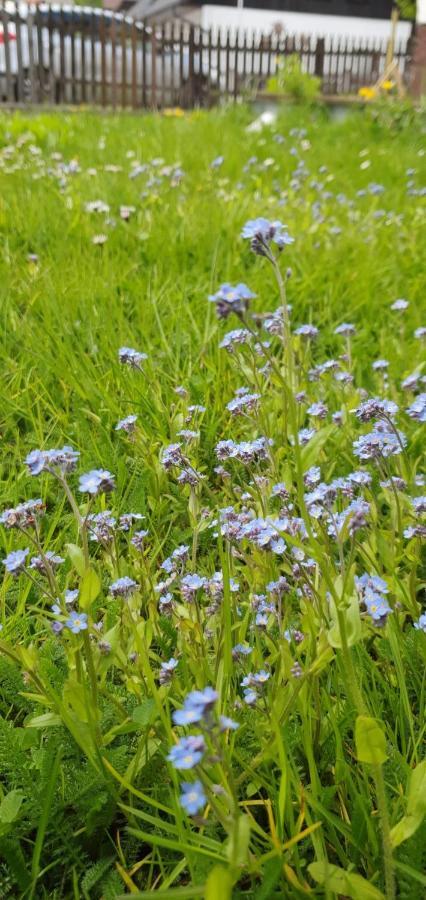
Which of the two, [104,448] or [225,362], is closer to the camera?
[104,448]

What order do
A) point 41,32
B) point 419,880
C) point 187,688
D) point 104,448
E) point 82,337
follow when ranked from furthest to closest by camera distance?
1. point 41,32
2. point 82,337
3. point 104,448
4. point 187,688
5. point 419,880

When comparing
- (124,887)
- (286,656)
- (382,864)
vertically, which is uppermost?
(286,656)

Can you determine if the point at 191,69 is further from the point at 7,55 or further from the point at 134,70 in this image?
the point at 7,55

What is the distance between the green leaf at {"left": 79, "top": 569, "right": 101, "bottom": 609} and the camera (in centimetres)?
126

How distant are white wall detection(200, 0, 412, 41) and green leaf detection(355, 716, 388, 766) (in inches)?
1276

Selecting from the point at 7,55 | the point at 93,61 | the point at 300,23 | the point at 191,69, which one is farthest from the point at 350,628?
the point at 300,23

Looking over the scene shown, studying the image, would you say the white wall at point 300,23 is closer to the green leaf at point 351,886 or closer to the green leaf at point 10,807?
the green leaf at point 10,807

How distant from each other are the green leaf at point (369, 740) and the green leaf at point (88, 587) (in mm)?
485

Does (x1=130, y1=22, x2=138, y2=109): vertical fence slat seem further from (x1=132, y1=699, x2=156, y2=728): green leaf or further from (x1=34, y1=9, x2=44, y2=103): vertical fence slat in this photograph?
(x1=132, y1=699, x2=156, y2=728): green leaf

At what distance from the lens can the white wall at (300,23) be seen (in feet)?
97.3

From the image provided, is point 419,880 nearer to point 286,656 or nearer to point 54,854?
point 286,656

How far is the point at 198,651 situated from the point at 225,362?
1.43 m

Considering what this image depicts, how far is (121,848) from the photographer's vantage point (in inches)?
50.0

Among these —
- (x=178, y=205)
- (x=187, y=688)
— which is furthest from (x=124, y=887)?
(x=178, y=205)
